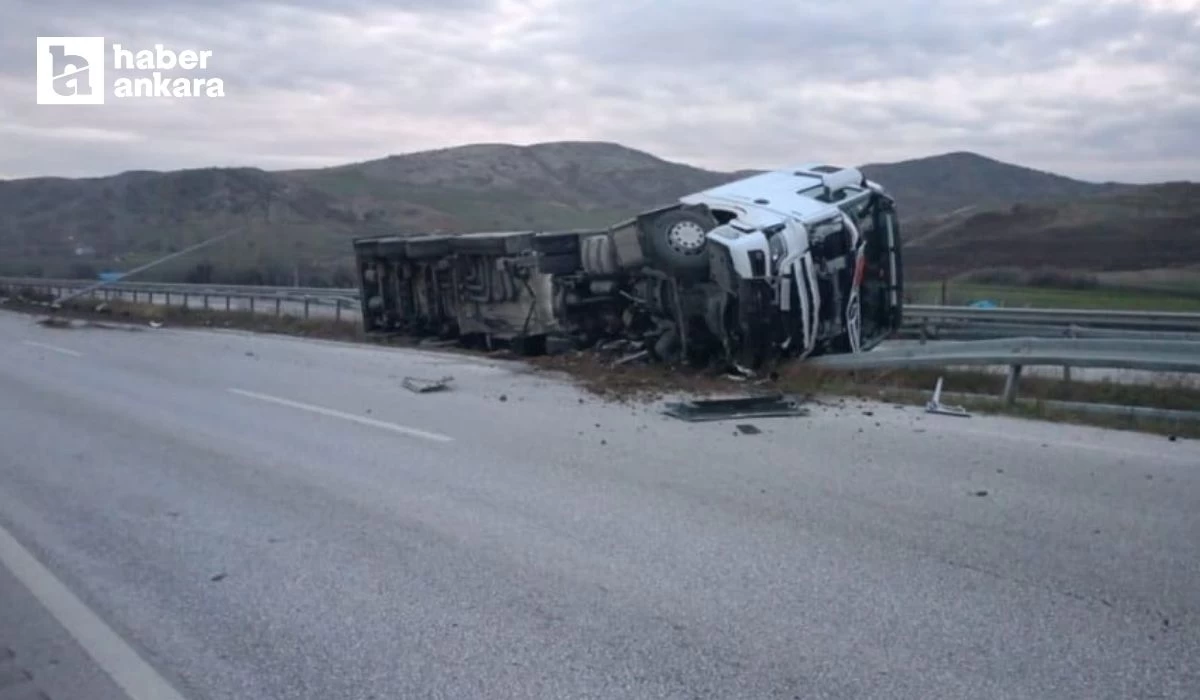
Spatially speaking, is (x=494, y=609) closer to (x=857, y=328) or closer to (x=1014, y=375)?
(x=1014, y=375)

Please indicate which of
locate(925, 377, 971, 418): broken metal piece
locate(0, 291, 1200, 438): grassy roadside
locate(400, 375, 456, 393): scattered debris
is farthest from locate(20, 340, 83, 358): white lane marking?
locate(925, 377, 971, 418): broken metal piece

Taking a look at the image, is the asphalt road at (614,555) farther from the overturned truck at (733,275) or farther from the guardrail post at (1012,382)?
the overturned truck at (733,275)

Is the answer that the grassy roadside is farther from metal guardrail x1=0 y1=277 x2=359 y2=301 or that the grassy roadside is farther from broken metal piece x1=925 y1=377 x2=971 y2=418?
metal guardrail x1=0 y1=277 x2=359 y2=301

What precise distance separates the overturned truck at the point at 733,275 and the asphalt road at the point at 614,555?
104 inches

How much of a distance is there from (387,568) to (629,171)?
1554 inches

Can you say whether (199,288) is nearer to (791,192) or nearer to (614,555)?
(791,192)

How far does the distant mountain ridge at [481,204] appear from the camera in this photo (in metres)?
32.1

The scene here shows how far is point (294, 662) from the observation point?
5.88 m

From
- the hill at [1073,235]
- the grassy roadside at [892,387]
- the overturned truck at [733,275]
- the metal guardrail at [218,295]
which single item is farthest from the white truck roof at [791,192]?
the metal guardrail at [218,295]

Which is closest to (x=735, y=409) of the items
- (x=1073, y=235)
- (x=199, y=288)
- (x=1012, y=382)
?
(x=1012, y=382)

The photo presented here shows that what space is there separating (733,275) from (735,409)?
112 inches

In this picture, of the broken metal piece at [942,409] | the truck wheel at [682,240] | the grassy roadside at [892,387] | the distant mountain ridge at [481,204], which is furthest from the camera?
the distant mountain ridge at [481,204]

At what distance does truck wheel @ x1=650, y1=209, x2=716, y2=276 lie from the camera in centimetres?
1631

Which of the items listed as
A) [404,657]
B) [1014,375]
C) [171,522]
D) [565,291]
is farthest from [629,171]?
[404,657]
